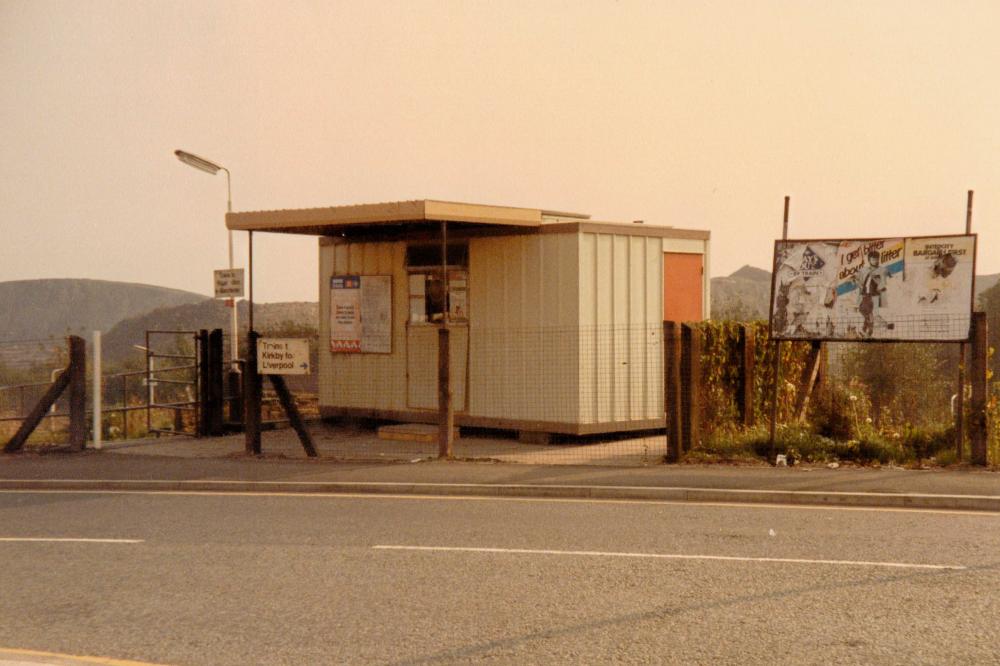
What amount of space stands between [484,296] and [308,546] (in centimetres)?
925

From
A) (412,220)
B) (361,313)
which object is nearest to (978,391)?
(412,220)

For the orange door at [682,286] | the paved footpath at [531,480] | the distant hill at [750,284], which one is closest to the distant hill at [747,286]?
Answer: the distant hill at [750,284]

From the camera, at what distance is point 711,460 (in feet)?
49.0

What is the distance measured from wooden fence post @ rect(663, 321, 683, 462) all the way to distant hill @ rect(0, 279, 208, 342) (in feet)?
302

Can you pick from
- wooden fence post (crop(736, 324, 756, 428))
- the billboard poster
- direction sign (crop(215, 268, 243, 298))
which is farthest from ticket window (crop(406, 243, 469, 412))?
direction sign (crop(215, 268, 243, 298))

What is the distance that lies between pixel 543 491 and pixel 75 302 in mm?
108948

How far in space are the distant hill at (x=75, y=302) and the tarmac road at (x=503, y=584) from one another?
9527cm

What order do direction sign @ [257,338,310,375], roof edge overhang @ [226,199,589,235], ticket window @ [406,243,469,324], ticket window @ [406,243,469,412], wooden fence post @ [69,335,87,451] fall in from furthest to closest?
ticket window @ [406,243,469,324], ticket window @ [406,243,469,412], wooden fence post @ [69,335,87,451], direction sign @ [257,338,310,375], roof edge overhang @ [226,199,589,235]

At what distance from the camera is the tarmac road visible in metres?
6.46

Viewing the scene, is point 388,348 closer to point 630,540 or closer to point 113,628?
point 630,540

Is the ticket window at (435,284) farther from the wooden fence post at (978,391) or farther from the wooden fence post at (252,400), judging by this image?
the wooden fence post at (978,391)

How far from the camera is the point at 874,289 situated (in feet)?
48.1

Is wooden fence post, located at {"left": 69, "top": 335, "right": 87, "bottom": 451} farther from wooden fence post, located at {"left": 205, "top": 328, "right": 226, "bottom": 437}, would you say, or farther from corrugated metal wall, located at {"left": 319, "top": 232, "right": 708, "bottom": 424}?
corrugated metal wall, located at {"left": 319, "top": 232, "right": 708, "bottom": 424}

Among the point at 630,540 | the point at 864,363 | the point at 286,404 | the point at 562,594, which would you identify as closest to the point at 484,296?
the point at 286,404
